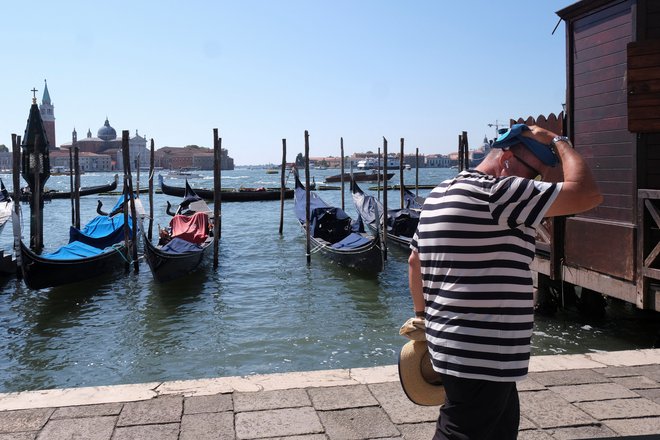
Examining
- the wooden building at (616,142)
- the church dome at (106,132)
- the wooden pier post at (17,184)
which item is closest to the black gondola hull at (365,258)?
the wooden building at (616,142)

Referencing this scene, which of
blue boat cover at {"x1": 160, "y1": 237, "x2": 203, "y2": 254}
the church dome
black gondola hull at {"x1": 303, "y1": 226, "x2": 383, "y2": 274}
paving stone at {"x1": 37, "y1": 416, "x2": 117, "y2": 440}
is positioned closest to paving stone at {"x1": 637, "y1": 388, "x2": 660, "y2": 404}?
paving stone at {"x1": 37, "y1": 416, "x2": 117, "y2": 440}

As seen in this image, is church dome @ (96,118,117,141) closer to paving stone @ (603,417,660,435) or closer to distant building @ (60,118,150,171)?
distant building @ (60,118,150,171)

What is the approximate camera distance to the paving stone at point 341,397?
2031mm

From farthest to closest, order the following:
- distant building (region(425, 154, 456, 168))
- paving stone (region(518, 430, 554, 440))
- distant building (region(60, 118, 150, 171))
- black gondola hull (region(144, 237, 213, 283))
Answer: distant building (region(425, 154, 456, 168))
distant building (region(60, 118, 150, 171))
black gondola hull (region(144, 237, 213, 283))
paving stone (region(518, 430, 554, 440))

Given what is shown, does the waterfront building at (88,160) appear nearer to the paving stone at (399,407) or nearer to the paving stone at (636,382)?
the paving stone at (399,407)

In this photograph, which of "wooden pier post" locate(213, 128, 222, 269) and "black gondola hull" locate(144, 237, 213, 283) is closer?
"black gondola hull" locate(144, 237, 213, 283)

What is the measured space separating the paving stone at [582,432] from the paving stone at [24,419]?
1564mm

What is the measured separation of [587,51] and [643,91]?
73cm

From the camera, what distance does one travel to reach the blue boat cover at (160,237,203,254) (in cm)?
761

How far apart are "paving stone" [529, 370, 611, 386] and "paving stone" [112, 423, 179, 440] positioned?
1.30 metres

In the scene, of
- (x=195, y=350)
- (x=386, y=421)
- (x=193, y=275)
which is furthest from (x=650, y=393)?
(x=193, y=275)

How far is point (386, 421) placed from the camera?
1.91m

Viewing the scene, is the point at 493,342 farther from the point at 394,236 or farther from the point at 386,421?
the point at 394,236

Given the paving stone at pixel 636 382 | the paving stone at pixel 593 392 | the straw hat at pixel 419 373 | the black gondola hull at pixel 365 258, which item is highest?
the straw hat at pixel 419 373
